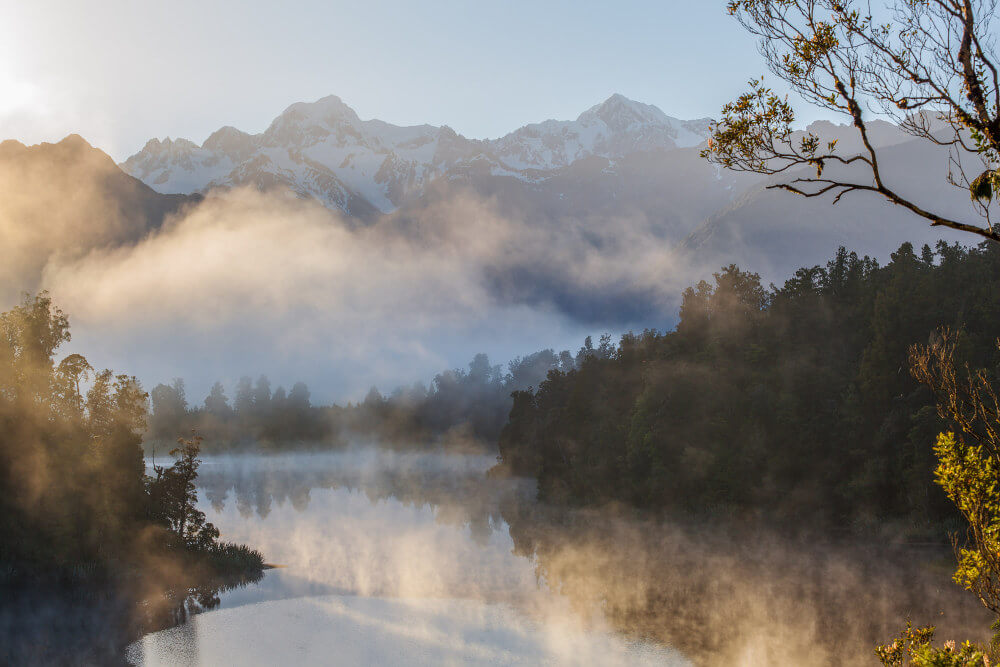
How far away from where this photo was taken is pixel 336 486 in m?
105

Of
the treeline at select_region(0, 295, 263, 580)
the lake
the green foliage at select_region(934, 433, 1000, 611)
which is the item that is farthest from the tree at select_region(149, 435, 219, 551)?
the green foliage at select_region(934, 433, 1000, 611)

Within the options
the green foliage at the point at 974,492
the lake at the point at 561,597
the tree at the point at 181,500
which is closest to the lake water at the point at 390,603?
the lake at the point at 561,597

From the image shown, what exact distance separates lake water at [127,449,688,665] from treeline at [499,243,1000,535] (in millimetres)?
15006

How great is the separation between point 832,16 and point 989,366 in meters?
46.5

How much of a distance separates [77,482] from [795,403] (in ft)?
167

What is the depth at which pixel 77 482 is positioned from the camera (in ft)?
124

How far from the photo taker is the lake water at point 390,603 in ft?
93.2

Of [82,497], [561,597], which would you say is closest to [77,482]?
[82,497]

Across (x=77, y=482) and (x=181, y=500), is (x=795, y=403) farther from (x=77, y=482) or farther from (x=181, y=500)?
(x=77, y=482)

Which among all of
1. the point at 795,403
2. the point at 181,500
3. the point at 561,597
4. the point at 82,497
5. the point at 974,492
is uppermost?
the point at 795,403

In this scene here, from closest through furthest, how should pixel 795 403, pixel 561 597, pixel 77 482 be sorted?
pixel 561 597 → pixel 77 482 → pixel 795 403

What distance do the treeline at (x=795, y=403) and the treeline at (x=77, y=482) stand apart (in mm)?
36983

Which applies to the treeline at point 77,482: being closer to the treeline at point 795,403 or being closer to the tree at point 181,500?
the tree at point 181,500

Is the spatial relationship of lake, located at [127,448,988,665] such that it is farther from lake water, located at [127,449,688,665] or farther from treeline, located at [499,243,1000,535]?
treeline, located at [499,243,1000,535]
